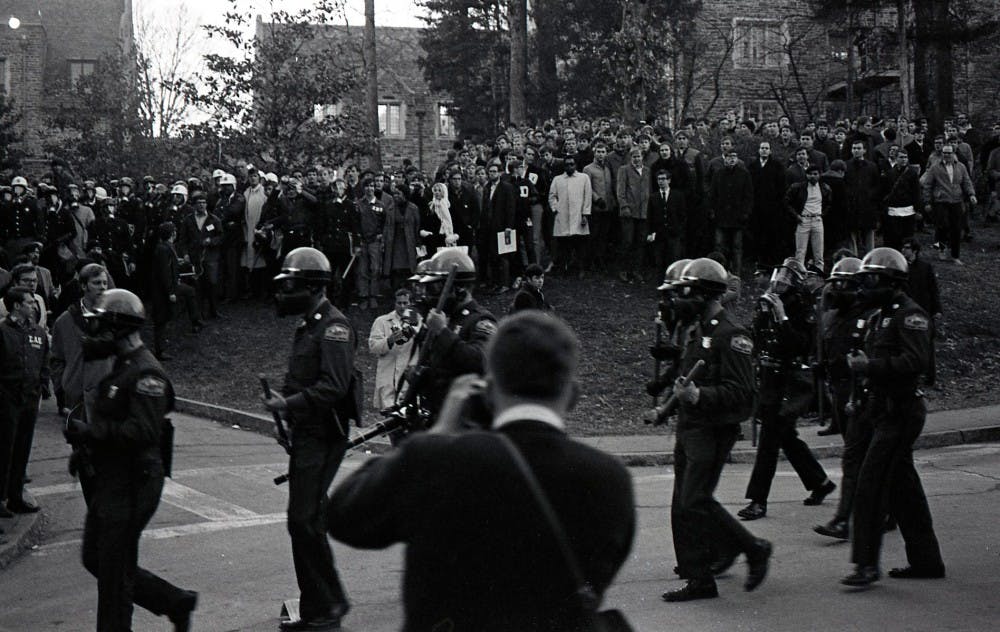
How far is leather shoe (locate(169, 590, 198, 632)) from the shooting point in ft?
23.1

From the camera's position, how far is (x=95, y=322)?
7168 millimetres

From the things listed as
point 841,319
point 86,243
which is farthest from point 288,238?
point 841,319

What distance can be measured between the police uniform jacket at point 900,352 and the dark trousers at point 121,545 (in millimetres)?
4324

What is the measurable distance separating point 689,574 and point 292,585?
261cm

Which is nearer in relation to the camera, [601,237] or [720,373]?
[720,373]

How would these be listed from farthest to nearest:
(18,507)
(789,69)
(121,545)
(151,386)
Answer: (789,69) < (18,507) < (151,386) < (121,545)

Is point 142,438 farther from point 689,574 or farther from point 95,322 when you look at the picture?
point 689,574

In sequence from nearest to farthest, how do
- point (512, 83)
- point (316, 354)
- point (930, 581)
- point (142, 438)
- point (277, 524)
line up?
point (142, 438) < point (316, 354) < point (930, 581) < point (277, 524) < point (512, 83)

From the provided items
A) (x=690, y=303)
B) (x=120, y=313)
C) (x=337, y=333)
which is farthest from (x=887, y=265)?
(x=120, y=313)

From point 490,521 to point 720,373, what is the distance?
203 inches

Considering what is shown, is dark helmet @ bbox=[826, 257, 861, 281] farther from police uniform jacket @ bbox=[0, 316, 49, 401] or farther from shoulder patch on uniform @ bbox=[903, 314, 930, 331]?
police uniform jacket @ bbox=[0, 316, 49, 401]

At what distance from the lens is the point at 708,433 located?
813cm

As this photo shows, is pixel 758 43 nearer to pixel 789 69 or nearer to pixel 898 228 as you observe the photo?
pixel 789 69

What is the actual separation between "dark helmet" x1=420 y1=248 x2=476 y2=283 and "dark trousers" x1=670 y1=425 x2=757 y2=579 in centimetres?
167
